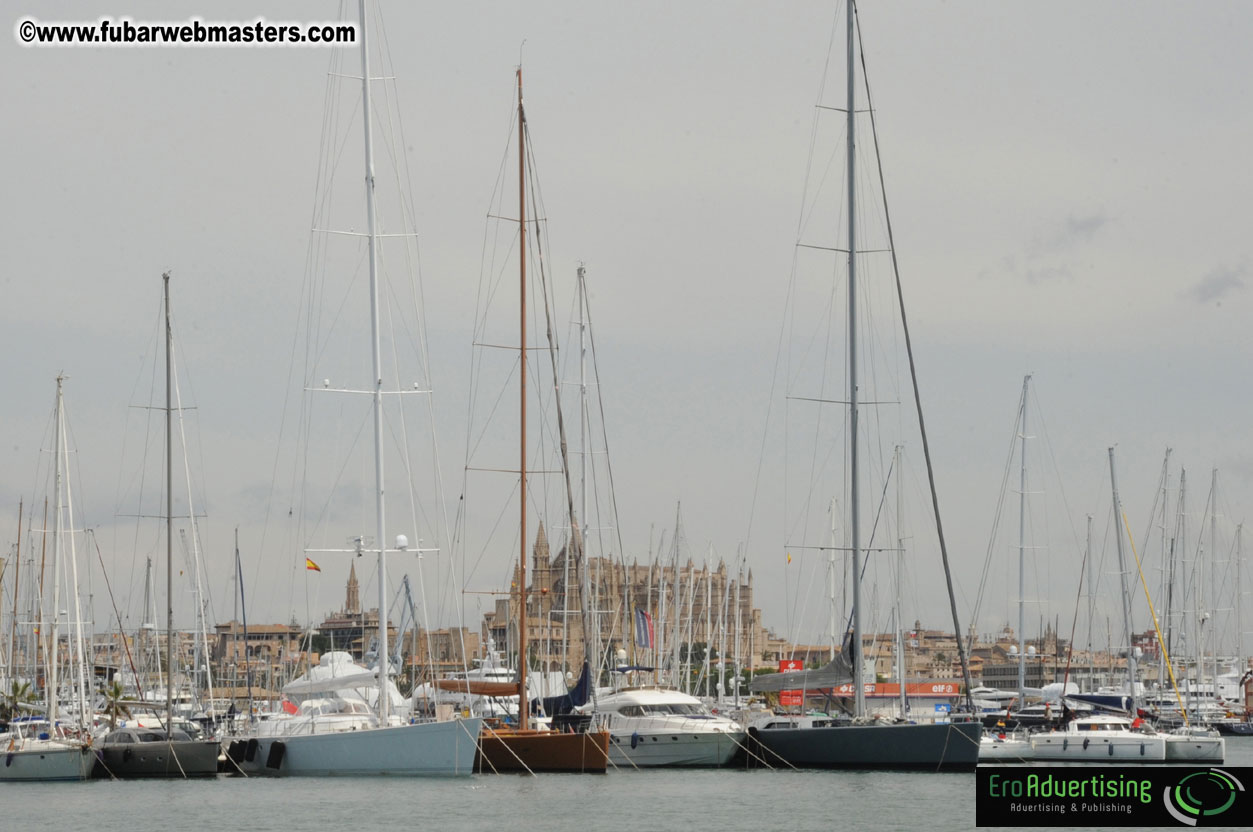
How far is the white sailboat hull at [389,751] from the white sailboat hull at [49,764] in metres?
6.10

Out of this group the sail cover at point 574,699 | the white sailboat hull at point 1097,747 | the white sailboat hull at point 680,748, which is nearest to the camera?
the white sailboat hull at point 680,748

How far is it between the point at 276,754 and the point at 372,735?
3.62 metres

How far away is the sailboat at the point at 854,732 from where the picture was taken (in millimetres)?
41406

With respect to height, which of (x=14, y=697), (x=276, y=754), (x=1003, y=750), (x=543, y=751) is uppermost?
(x=543, y=751)

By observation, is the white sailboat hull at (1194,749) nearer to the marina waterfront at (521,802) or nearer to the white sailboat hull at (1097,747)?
the white sailboat hull at (1097,747)

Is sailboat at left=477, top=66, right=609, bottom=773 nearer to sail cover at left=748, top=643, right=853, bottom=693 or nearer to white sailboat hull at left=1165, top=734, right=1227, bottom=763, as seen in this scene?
sail cover at left=748, top=643, right=853, bottom=693

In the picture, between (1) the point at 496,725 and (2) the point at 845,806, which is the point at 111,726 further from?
(2) the point at 845,806

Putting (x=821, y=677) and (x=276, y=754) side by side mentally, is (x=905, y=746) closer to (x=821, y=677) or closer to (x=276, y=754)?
(x=821, y=677)

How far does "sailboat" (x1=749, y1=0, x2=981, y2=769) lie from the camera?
4141 centimetres

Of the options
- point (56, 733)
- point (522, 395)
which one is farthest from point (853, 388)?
→ point (56, 733)

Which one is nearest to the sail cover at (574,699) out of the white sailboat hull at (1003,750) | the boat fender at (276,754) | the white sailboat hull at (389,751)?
the white sailboat hull at (389,751)

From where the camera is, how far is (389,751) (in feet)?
128

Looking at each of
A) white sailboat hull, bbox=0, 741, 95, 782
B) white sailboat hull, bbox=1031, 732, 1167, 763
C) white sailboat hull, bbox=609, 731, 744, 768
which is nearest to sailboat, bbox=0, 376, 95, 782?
white sailboat hull, bbox=0, 741, 95, 782

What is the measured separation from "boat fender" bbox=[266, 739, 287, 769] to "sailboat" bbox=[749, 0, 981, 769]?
1245cm
